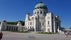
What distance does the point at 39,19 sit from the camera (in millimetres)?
84875

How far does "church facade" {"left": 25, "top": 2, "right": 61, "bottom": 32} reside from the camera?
8000 cm

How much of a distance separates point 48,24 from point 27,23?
671 inches

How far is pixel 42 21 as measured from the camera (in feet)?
277

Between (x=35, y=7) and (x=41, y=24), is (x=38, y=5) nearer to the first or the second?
(x=35, y=7)

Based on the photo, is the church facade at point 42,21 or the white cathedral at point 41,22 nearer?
the white cathedral at point 41,22

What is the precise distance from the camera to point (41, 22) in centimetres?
8444

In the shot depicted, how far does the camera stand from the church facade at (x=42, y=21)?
80000mm

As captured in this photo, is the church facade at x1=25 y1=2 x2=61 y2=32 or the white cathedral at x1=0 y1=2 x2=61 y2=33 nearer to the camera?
the white cathedral at x1=0 y1=2 x2=61 y2=33

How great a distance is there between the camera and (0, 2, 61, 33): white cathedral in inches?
3127

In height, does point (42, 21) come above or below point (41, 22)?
above

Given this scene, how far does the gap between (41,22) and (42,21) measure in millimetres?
972

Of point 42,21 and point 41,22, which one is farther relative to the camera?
point 42,21

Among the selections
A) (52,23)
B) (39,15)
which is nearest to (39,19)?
(39,15)

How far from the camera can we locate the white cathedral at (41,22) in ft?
261
